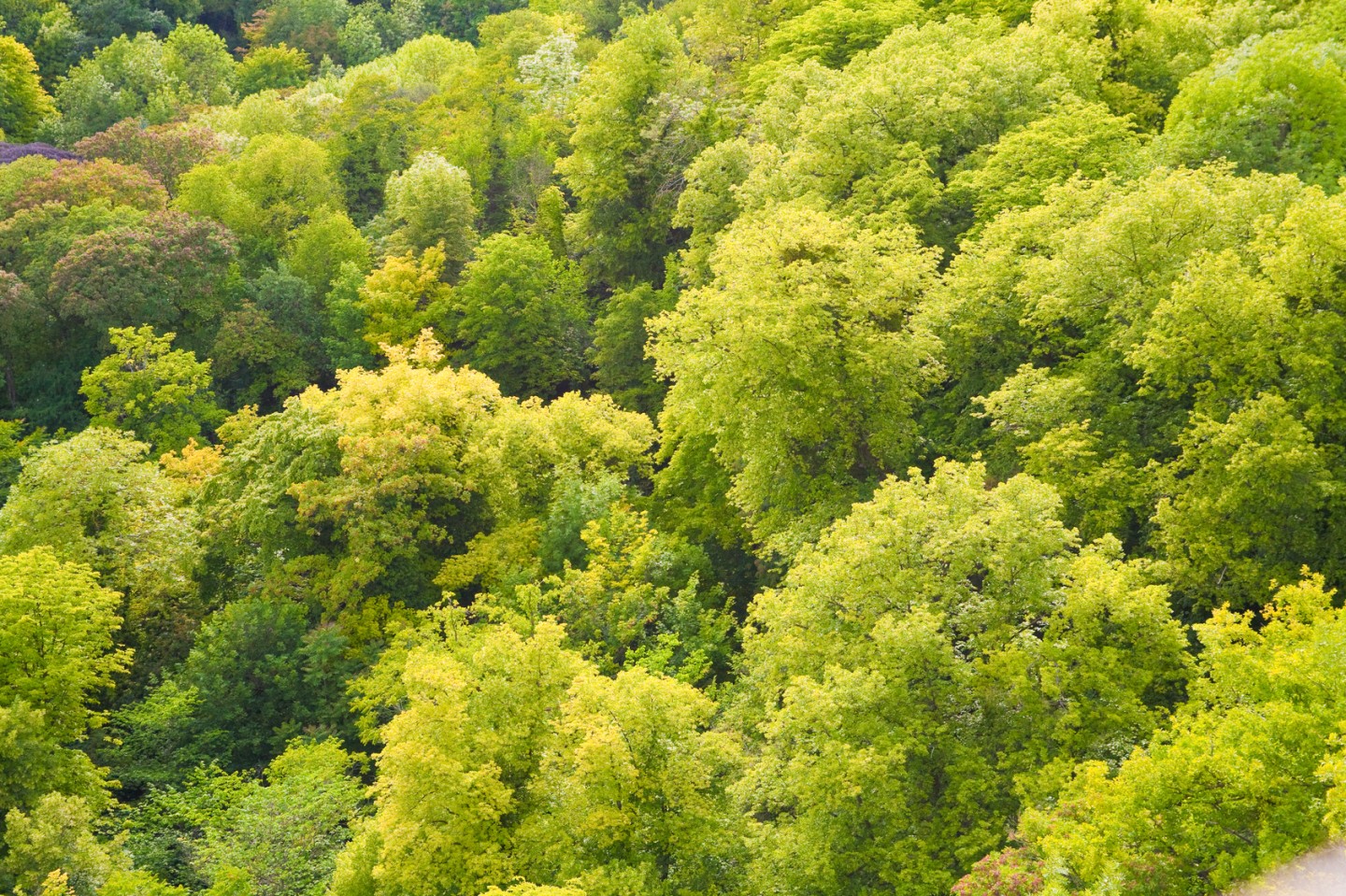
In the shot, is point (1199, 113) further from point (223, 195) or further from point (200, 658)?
point (223, 195)

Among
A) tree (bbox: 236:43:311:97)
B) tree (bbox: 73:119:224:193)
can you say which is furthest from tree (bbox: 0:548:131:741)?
tree (bbox: 236:43:311:97)

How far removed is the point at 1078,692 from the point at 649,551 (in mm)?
14591

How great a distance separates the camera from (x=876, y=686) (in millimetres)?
19797

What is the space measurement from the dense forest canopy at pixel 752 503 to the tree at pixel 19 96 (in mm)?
29808

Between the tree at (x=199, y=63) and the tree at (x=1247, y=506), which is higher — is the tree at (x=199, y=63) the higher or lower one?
the lower one

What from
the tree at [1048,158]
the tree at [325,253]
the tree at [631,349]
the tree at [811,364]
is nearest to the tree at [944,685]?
the tree at [811,364]

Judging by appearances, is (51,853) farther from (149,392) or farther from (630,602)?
(149,392)

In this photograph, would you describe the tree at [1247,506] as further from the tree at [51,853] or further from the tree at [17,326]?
the tree at [17,326]

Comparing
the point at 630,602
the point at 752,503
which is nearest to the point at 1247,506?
the point at 752,503

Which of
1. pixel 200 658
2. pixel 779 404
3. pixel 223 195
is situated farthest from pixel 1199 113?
pixel 223 195

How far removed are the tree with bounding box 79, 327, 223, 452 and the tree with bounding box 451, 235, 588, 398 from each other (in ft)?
37.1

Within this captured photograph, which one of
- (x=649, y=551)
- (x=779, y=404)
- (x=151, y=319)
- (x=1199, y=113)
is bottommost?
(x=151, y=319)

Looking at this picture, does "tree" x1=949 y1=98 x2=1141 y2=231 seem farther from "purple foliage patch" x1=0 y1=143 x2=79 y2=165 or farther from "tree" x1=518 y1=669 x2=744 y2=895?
"purple foliage patch" x1=0 y1=143 x2=79 y2=165

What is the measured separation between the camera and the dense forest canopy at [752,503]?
64.5ft
